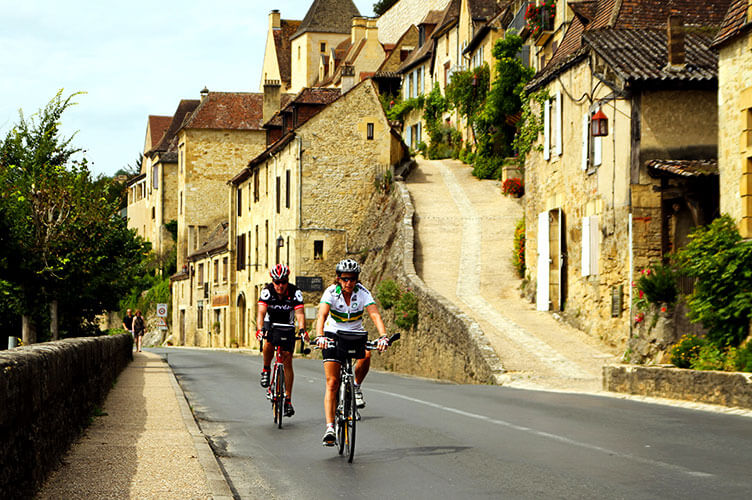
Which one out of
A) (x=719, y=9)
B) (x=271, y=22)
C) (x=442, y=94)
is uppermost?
(x=271, y=22)

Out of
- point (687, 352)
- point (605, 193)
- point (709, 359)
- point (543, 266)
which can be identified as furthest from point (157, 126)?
point (709, 359)

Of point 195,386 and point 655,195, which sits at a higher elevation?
point 655,195

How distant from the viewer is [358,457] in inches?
373

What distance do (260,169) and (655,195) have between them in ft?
103

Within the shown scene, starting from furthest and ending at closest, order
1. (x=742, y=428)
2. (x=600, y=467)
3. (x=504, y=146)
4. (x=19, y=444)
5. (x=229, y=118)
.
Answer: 1. (x=229, y=118)
2. (x=504, y=146)
3. (x=742, y=428)
4. (x=600, y=467)
5. (x=19, y=444)

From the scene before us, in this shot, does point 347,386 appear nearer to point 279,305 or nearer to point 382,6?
point 279,305

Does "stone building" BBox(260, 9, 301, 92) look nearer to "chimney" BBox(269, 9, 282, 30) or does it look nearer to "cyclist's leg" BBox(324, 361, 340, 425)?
"chimney" BBox(269, 9, 282, 30)

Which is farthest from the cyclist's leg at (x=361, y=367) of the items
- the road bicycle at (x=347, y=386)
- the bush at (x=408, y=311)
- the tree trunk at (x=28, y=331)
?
the bush at (x=408, y=311)

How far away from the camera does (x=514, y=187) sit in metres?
42.9

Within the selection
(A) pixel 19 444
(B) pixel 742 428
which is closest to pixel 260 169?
(B) pixel 742 428

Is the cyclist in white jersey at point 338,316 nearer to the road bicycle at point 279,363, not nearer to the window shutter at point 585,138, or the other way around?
the road bicycle at point 279,363

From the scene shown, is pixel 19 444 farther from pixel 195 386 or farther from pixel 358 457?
pixel 195 386

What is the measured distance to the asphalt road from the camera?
7.68m

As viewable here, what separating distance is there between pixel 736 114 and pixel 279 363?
35.6 feet
